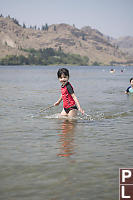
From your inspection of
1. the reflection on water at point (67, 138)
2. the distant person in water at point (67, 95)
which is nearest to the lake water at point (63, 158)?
the reflection on water at point (67, 138)

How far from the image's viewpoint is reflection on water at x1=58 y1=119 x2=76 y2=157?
772 cm

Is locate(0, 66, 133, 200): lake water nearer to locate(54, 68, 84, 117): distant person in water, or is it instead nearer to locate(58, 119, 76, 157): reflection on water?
locate(58, 119, 76, 157): reflection on water

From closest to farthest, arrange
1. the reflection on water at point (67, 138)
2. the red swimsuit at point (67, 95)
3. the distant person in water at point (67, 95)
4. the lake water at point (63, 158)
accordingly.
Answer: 1. the lake water at point (63, 158)
2. the reflection on water at point (67, 138)
3. the distant person in water at point (67, 95)
4. the red swimsuit at point (67, 95)

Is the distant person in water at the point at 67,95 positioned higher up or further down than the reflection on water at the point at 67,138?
higher up

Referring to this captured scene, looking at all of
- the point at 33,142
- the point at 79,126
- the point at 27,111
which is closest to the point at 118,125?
the point at 79,126

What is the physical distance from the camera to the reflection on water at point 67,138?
7.72 meters

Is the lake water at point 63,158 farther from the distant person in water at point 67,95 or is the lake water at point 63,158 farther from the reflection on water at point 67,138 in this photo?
the distant person in water at point 67,95

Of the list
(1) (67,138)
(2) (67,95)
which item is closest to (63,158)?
(1) (67,138)

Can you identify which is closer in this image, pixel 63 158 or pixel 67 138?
pixel 63 158

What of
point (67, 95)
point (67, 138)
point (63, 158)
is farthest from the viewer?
point (67, 95)

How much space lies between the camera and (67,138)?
927cm

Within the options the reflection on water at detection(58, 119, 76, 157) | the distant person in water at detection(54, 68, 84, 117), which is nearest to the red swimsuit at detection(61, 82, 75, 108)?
the distant person in water at detection(54, 68, 84, 117)

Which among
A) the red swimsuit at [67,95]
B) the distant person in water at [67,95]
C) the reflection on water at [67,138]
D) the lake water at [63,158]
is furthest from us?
the red swimsuit at [67,95]

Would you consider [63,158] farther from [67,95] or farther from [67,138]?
[67,95]
